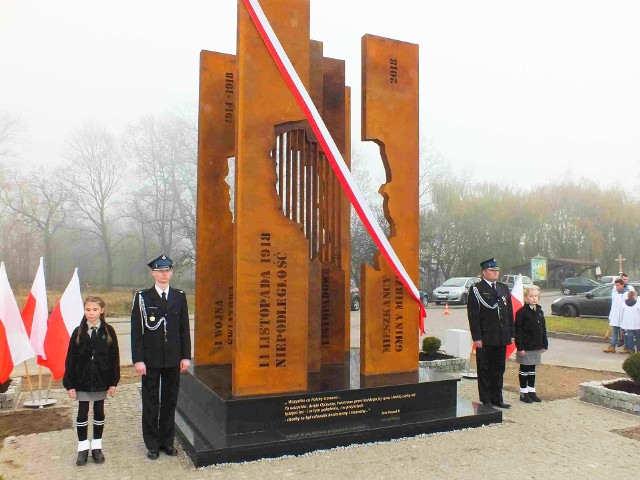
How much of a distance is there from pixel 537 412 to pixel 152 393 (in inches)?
174

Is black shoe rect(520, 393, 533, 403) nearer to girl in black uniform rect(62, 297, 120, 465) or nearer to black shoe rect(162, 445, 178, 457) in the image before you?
black shoe rect(162, 445, 178, 457)

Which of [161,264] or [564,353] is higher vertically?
[161,264]

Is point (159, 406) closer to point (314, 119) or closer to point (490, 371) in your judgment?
point (314, 119)

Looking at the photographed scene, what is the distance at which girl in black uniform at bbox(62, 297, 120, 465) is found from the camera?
14.8 feet

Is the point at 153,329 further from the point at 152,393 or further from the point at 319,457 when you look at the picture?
the point at 319,457

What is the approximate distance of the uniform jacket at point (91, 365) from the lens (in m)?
4.50

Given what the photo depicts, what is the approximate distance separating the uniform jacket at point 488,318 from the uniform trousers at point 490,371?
0.16 metres

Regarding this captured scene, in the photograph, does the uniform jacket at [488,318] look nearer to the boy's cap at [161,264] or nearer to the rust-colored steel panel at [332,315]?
the rust-colored steel panel at [332,315]

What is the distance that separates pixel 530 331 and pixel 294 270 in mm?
3518

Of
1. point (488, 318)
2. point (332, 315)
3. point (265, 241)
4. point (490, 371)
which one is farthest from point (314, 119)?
point (490, 371)

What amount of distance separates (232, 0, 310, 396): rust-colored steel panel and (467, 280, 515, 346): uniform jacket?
233cm

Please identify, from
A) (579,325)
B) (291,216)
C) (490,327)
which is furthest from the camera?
(579,325)

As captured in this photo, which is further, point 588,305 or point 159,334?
point 588,305

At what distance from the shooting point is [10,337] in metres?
6.48
